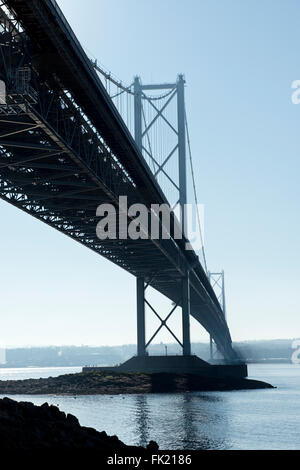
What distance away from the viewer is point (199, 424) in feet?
104

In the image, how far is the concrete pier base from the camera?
64.1m

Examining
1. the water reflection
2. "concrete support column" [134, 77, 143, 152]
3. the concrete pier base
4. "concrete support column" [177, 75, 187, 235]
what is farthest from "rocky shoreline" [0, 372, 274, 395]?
"concrete support column" [134, 77, 143, 152]

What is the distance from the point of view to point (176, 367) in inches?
2549

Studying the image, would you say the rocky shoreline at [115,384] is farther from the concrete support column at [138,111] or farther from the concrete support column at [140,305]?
the concrete support column at [138,111]

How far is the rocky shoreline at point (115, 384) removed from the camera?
56.3 metres

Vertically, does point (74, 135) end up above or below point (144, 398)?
above

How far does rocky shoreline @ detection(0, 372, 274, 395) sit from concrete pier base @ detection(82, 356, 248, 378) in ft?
4.90

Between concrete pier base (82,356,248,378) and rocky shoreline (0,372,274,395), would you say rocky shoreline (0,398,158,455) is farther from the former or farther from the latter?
concrete pier base (82,356,248,378)

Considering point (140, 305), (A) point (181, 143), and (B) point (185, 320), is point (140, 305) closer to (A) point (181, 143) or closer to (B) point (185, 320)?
(B) point (185, 320)

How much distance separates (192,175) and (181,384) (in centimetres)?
4073

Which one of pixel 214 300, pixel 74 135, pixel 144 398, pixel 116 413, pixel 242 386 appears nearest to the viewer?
pixel 74 135

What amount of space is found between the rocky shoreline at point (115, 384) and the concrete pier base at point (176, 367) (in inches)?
58.8

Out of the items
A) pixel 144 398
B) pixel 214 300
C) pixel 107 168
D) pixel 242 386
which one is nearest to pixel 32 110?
pixel 107 168

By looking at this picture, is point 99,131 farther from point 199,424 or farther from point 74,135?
point 199,424
